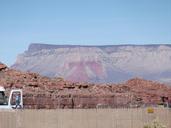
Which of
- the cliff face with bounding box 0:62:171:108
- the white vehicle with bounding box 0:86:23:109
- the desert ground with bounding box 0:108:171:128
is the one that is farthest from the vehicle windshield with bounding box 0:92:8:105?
the cliff face with bounding box 0:62:171:108

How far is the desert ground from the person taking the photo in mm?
28266

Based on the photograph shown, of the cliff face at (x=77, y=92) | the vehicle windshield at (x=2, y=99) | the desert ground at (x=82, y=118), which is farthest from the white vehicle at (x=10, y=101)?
the cliff face at (x=77, y=92)

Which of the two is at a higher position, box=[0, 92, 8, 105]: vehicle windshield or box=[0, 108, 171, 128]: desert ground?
box=[0, 92, 8, 105]: vehicle windshield

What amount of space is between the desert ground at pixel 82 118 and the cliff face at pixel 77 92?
501 inches

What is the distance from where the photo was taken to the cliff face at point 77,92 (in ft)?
157

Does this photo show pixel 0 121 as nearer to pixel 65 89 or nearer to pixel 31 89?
pixel 31 89

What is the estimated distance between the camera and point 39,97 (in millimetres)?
47562

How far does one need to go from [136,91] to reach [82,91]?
9460 millimetres

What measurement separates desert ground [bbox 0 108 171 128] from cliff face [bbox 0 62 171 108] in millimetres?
12714

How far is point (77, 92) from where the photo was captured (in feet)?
190

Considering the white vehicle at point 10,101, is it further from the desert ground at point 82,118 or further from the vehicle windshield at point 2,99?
the desert ground at point 82,118

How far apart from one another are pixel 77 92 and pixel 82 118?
92.4ft

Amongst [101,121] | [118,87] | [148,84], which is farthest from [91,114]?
[148,84]

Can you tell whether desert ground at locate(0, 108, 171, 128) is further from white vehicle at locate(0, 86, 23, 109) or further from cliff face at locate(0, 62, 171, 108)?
cliff face at locate(0, 62, 171, 108)
